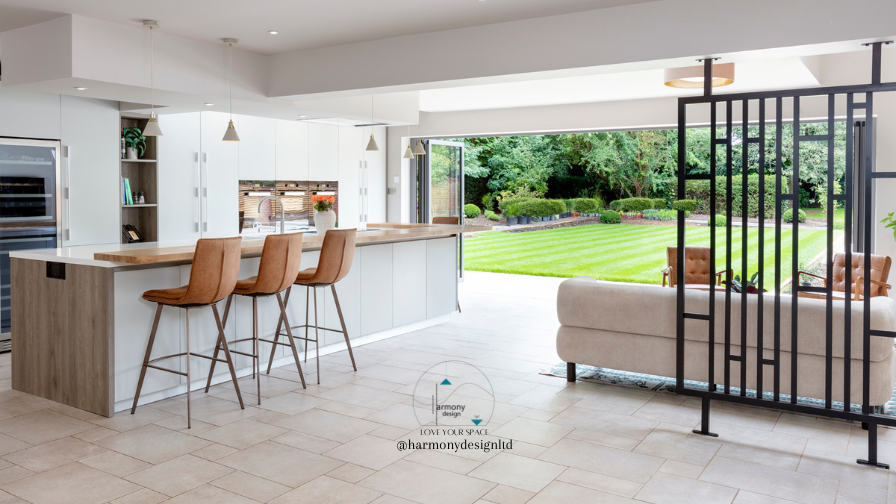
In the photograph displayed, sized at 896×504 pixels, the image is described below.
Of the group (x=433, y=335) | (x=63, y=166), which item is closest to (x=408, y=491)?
(x=433, y=335)

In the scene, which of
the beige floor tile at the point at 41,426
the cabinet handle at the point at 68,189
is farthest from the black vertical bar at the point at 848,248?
the cabinet handle at the point at 68,189

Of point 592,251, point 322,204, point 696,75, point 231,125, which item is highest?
point 696,75

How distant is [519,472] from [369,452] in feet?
2.66

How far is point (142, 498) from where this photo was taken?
2.95m

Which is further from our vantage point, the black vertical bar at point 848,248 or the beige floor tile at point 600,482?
the black vertical bar at point 848,248

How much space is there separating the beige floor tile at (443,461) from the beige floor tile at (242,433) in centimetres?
85

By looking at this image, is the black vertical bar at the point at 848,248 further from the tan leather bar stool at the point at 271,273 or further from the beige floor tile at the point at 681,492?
the tan leather bar stool at the point at 271,273

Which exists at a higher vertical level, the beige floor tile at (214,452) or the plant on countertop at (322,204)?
the plant on countertop at (322,204)

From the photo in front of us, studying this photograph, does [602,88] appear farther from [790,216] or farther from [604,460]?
[604,460]

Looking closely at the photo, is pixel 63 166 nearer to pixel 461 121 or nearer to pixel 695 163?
pixel 461 121

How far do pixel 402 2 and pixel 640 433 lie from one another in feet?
9.50

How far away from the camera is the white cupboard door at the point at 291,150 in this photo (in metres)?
7.99

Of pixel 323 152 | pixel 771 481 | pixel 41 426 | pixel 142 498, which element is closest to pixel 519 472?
pixel 771 481

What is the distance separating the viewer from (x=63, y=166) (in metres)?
6.04
